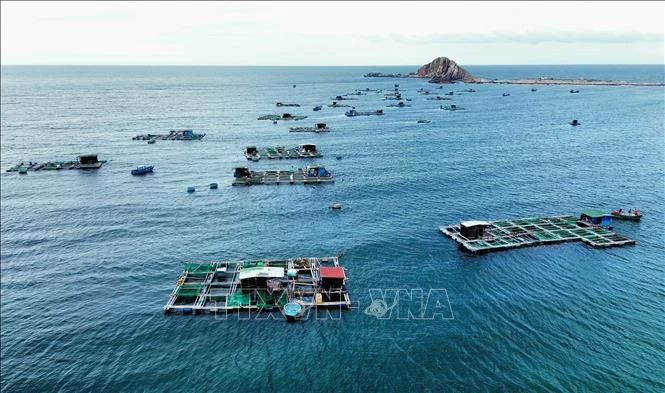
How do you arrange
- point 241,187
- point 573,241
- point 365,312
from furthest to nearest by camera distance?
point 241,187
point 573,241
point 365,312

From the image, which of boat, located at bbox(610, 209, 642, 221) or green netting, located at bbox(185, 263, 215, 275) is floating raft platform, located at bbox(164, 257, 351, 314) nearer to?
green netting, located at bbox(185, 263, 215, 275)

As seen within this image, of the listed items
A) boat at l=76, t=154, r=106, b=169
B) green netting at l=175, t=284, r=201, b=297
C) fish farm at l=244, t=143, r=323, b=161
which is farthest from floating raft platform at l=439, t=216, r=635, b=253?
boat at l=76, t=154, r=106, b=169

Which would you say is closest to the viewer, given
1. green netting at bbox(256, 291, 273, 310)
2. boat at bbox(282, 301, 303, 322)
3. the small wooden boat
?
boat at bbox(282, 301, 303, 322)

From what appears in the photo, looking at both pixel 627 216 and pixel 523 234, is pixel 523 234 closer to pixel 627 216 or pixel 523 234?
pixel 523 234

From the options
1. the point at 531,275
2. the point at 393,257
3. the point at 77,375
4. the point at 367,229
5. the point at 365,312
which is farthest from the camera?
the point at 367,229

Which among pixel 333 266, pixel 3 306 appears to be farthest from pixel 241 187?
pixel 3 306

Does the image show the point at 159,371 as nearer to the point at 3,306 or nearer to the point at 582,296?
the point at 3,306
